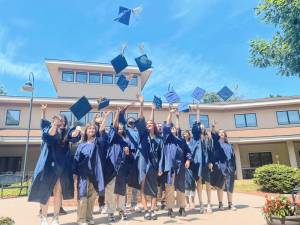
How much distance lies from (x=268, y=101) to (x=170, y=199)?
68.3 ft

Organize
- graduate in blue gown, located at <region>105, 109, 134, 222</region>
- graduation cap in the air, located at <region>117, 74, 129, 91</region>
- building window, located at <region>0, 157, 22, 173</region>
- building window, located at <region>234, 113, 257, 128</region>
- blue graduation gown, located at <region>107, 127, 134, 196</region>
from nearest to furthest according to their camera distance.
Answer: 1. graduate in blue gown, located at <region>105, 109, 134, 222</region>
2. blue graduation gown, located at <region>107, 127, 134, 196</region>
3. graduation cap in the air, located at <region>117, 74, 129, 91</region>
4. building window, located at <region>0, 157, 22, 173</region>
5. building window, located at <region>234, 113, 257, 128</region>

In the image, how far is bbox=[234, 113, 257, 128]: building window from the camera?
2498cm

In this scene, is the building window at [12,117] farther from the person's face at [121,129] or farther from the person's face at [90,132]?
the person's face at [90,132]

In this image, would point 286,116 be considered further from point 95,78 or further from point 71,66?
point 71,66

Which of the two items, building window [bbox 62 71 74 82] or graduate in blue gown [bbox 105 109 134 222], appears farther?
building window [bbox 62 71 74 82]

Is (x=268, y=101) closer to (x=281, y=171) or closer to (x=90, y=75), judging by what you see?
(x=281, y=171)

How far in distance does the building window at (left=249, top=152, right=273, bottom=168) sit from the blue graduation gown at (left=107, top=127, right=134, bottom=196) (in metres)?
21.4

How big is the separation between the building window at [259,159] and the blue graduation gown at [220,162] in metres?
19.3

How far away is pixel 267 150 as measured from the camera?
25578mm

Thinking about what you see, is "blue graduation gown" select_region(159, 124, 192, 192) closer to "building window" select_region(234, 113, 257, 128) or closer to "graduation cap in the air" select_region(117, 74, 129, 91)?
"graduation cap in the air" select_region(117, 74, 129, 91)

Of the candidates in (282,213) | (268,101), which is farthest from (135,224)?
(268,101)

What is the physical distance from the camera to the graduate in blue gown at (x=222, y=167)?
7.62 m

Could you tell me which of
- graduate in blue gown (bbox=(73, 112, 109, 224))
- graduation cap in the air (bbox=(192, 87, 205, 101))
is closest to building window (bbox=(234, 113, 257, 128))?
graduation cap in the air (bbox=(192, 87, 205, 101))

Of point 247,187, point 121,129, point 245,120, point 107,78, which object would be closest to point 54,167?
point 121,129
